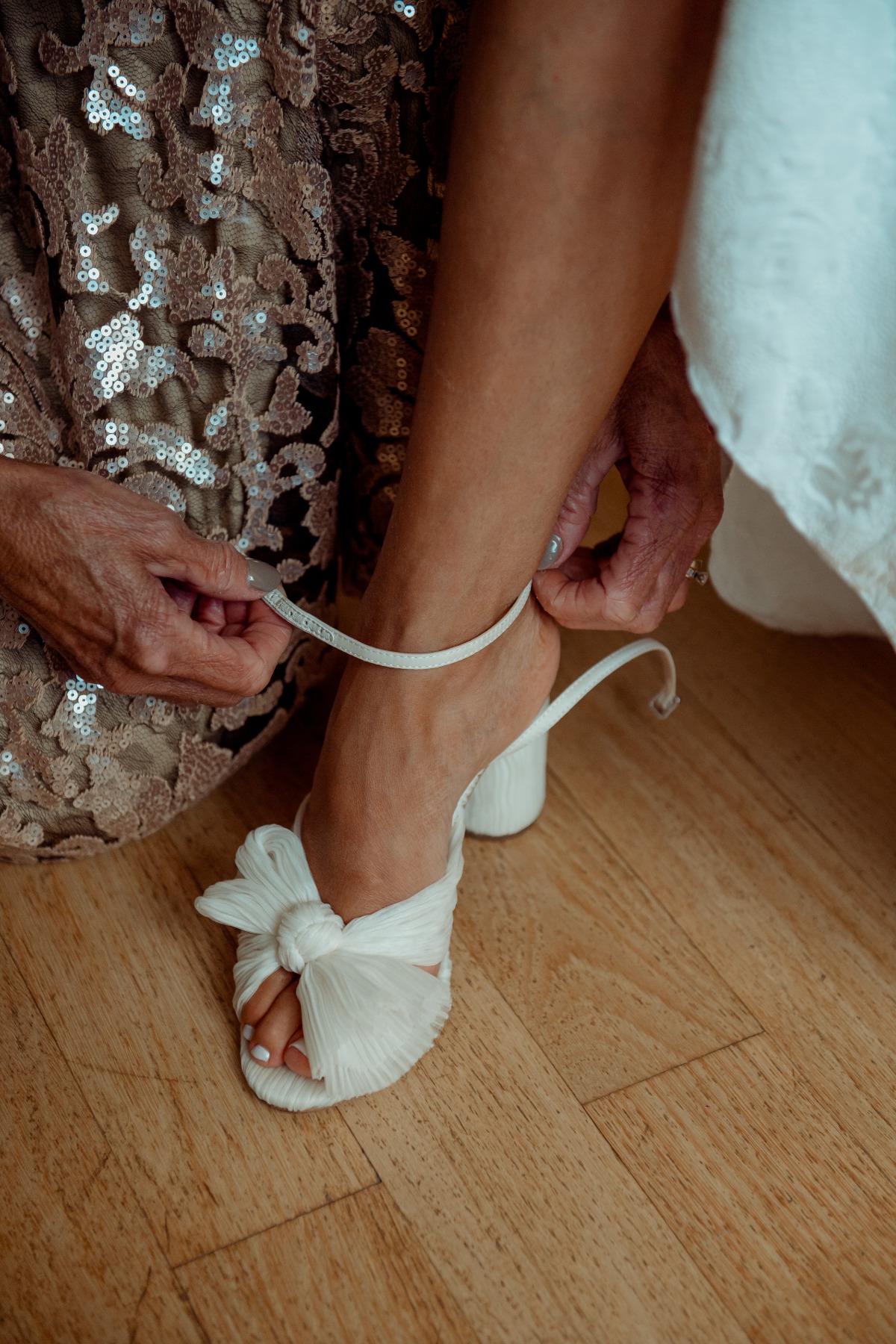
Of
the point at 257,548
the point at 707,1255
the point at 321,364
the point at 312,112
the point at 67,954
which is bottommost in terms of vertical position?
the point at 67,954

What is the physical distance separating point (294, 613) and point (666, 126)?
34 cm

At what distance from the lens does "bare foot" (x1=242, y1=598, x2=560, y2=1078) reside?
0.67 metres

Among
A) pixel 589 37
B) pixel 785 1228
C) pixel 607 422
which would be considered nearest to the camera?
pixel 589 37

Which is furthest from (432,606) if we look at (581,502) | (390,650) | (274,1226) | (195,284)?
(274,1226)

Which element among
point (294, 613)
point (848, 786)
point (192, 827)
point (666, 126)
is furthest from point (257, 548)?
point (848, 786)

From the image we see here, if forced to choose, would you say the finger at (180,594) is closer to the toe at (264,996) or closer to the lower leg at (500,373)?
the lower leg at (500,373)

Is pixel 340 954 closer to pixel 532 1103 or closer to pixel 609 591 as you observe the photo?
pixel 532 1103

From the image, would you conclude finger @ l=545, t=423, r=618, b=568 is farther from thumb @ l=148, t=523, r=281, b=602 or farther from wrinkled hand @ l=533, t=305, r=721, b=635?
thumb @ l=148, t=523, r=281, b=602

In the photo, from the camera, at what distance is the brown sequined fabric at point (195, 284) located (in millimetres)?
625

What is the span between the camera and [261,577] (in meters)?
0.68

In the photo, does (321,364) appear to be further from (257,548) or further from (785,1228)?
(785,1228)

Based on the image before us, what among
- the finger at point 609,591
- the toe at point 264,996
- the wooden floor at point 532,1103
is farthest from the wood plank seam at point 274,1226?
the finger at point 609,591

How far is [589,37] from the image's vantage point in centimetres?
49

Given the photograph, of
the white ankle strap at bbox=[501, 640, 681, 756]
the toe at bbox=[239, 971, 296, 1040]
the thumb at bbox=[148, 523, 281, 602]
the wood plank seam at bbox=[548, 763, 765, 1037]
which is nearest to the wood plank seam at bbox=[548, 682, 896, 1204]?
the wood plank seam at bbox=[548, 763, 765, 1037]
